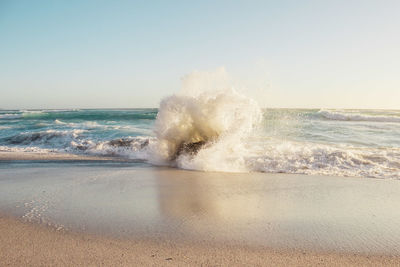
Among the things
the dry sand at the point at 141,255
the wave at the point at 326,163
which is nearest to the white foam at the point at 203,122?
the wave at the point at 326,163

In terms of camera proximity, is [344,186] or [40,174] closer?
[344,186]

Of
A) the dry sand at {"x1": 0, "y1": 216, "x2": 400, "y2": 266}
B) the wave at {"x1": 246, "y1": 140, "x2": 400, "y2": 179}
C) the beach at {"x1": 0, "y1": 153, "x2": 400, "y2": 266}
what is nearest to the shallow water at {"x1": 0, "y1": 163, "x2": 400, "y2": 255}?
the beach at {"x1": 0, "y1": 153, "x2": 400, "y2": 266}

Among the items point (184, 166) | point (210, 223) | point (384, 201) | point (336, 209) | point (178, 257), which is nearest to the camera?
point (178, 257)

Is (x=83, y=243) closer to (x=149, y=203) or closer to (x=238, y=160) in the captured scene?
(x=149, y=203)

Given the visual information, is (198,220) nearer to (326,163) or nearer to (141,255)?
(141,255)

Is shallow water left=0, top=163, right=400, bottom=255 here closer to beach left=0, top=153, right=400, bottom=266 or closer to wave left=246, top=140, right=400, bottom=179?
beach left=0, top=153, right=400, bottom=266

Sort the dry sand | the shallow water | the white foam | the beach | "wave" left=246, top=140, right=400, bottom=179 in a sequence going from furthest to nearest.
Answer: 1. the white foam
2. "wave" left=246, top=140, right=400, bottom=179
3. the shallow water
4. the beach
5. the dry sand

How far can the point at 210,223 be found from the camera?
11.5ft

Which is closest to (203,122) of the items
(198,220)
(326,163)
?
(326,163)

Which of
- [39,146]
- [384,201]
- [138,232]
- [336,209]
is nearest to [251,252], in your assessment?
[138,232]

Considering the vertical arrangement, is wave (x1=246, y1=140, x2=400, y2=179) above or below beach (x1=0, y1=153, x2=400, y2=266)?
below

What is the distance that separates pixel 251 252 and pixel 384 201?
277 cm

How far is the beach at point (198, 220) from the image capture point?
8.86ft

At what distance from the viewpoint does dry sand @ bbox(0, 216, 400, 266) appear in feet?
8.36
